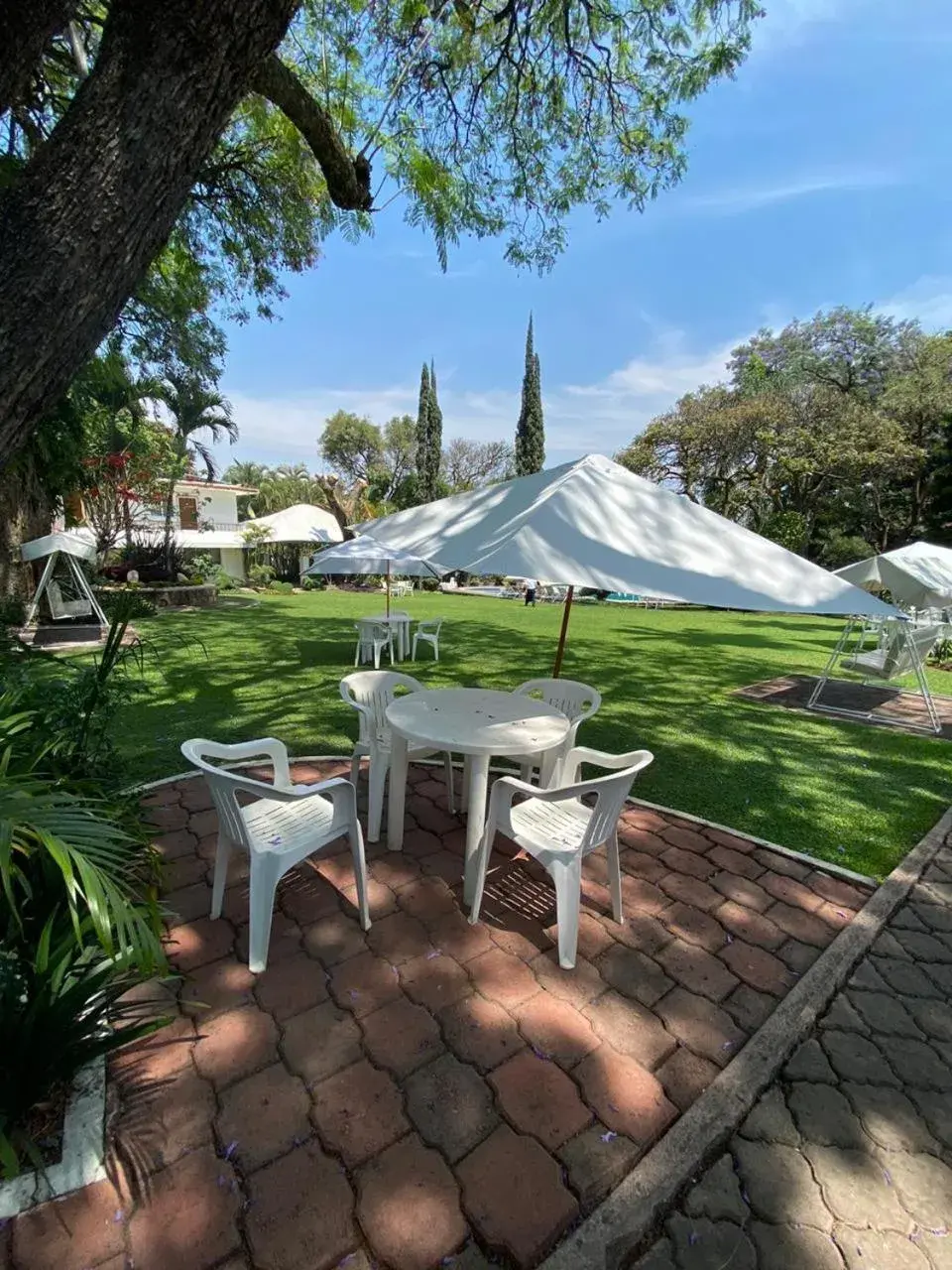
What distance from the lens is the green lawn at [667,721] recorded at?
401 centimetres

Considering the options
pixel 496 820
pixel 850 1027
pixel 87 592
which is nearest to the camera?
pixel 850 1027

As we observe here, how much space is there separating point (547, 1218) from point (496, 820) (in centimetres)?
130

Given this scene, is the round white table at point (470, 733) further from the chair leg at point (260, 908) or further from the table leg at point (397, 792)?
the chair leg at point (260, 908)

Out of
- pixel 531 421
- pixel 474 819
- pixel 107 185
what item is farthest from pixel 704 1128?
pixel 531 421

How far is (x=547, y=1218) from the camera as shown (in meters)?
1.45

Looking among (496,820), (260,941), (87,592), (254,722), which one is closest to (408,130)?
(254,722)

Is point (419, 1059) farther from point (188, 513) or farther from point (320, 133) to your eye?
point (188, 513)

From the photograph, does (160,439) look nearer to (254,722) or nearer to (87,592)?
(87,592)

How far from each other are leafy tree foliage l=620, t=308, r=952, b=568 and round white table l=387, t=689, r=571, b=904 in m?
25.6

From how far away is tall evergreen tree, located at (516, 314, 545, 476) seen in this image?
3616 cm

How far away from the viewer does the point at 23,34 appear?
194 centimetres

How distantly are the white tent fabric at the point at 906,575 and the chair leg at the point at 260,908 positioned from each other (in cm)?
734

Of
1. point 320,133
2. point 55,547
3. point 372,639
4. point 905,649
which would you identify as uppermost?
point 320,133

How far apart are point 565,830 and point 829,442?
2741 cm
